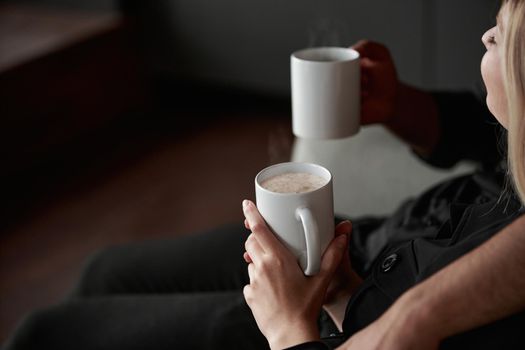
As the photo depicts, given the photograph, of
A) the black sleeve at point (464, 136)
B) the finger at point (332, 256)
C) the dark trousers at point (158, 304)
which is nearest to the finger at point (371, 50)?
the black sleeve at point (464, 136)

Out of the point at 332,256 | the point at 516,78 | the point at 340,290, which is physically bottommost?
the point at 340,290

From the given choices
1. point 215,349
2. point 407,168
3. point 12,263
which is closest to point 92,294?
point 215,349

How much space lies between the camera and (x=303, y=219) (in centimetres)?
74

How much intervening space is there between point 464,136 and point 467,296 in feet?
2.25

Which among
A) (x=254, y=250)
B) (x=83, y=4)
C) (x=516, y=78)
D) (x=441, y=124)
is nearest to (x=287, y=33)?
(x=83, y=4)

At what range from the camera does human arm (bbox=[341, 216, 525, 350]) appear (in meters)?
0.62

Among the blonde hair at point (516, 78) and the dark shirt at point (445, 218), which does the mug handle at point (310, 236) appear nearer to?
the dark shirt at point (445, 218)

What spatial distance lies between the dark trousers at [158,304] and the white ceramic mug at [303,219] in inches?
9.3

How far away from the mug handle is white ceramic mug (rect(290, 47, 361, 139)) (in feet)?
1.18

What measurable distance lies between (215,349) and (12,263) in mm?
1294

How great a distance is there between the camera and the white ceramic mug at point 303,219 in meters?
0.75

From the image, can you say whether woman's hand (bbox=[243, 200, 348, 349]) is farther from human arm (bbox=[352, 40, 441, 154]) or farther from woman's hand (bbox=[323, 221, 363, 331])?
human arm (bbox=[352, 40, 441, 154])

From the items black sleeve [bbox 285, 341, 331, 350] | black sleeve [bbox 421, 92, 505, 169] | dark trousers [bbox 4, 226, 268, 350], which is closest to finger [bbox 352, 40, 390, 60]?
black sleeve [bbox 421, 92, 505, 169]

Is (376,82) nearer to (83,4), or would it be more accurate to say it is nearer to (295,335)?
(295,335)
